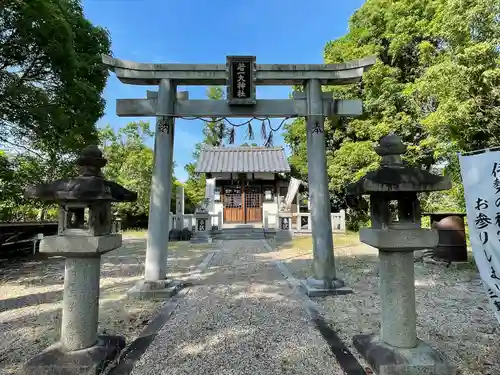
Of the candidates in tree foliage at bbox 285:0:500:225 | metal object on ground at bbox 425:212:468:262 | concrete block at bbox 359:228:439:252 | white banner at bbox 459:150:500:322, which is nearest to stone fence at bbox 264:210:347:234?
tree foliage at bbox 285:0:500:225

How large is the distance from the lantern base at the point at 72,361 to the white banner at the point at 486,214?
12.0ft

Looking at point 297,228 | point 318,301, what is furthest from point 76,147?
point 297,228

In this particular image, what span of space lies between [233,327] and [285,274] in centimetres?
312

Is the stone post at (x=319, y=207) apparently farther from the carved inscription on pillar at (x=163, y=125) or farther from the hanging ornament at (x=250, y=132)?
the carved inscription on pillar at (x=163, y=125)

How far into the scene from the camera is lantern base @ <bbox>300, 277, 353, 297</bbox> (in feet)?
16.2

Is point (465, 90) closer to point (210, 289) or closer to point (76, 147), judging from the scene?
point (210, 289)

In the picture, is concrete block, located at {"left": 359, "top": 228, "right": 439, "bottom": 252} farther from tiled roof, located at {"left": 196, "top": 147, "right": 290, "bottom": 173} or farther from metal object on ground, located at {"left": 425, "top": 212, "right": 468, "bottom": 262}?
tiled roof, located at {"left": 196, "top": 147, "right": 290, "bottom": 173}

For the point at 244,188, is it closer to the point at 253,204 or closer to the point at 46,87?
the point at 253,204

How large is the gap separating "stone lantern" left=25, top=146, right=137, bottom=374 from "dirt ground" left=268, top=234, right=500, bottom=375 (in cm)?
267

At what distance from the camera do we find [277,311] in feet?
14.0

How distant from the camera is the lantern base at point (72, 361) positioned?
259 cm

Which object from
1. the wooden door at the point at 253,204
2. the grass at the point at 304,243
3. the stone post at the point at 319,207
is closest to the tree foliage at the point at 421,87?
the wooden door at the point at 253,204

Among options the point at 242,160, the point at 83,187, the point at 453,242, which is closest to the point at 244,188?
the point at 242,160

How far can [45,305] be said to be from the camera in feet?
15.2
